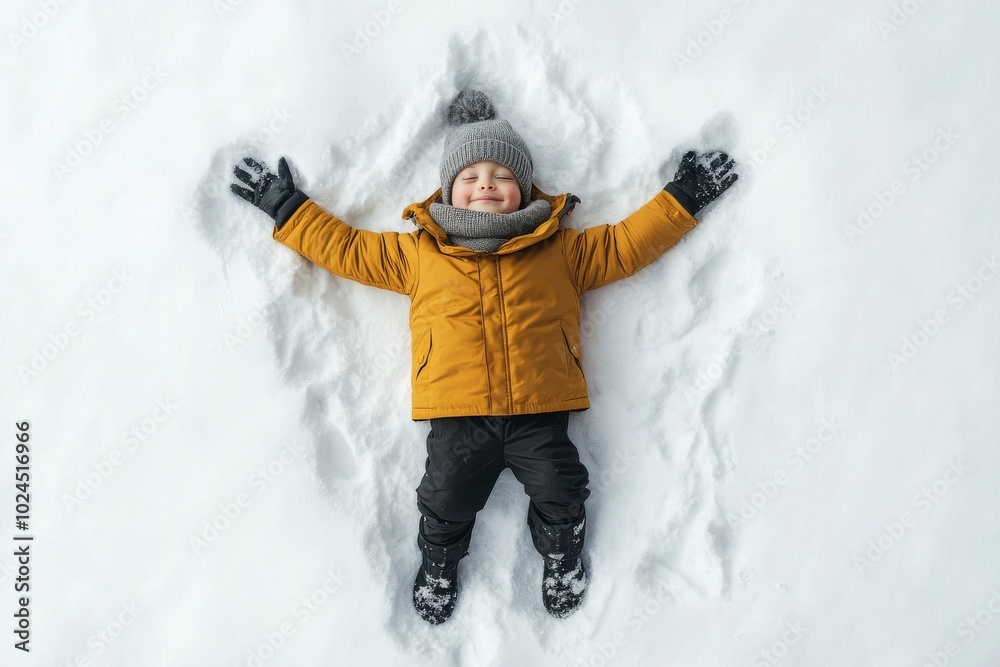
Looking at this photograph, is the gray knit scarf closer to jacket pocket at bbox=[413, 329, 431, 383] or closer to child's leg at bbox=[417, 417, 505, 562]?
jacket pocket at bbox=[413, 329, 431, 383]

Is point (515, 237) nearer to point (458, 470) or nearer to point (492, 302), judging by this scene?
point (492, 302)

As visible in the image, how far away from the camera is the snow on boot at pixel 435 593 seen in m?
2.59

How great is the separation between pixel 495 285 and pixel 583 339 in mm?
531

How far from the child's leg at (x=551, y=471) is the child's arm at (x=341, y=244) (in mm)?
744

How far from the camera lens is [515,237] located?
2455 millimetres

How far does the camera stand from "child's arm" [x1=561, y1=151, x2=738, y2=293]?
2582 mm

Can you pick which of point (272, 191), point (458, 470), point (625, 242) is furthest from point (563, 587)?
point (272, 191)

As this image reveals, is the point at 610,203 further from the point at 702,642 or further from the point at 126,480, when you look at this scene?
the point at 126,480

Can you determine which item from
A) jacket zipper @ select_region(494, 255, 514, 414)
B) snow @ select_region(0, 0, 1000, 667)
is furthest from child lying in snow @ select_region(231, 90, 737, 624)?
snow @ select_region(0, 0, 1000, 667)

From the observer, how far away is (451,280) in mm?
2449

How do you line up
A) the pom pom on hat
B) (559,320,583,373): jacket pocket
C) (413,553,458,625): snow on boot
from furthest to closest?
the pom pom on hat < (413,553,458,625): snow on boot < (559,320,583,373): jacket pocket

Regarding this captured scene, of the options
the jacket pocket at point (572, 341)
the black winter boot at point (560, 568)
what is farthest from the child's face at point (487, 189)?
the black winter boot at point (560, 568)

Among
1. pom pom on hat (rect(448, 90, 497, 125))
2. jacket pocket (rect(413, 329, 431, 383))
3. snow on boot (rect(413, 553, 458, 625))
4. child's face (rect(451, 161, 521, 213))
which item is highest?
pom pom on hat (rect(448, 90, 497, 125))

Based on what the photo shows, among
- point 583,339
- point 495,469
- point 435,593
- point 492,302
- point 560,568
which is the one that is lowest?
point 435,593
